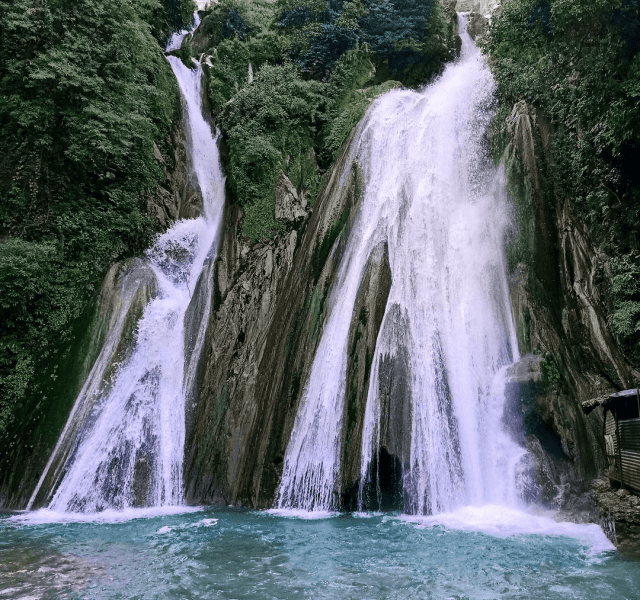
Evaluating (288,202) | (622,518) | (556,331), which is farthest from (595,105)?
(288,202)

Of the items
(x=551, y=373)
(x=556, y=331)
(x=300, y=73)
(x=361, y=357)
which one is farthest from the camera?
(x=300, y=73)

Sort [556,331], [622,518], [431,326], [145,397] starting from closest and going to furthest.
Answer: [622,518] → [556,331] → [431,326] → [145,397]

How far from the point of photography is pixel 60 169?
14992mm

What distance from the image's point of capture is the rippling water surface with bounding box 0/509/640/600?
5.95 metres

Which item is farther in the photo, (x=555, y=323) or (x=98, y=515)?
(x=555, y=323)

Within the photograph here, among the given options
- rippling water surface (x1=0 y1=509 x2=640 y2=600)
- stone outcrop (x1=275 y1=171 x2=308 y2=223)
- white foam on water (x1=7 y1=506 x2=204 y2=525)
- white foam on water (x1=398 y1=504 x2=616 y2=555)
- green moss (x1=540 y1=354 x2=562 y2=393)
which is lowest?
rippling water surface (x1=0 y1=509 x2=640 y2=600)

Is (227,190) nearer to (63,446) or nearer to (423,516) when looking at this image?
(63,446)

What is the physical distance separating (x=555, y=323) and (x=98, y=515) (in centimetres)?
1116

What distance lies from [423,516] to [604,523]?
10.4ft

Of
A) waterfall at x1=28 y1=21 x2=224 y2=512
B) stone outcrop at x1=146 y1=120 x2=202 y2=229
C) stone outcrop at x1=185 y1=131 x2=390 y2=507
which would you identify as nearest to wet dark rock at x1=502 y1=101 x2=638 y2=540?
stone outcrop at x1=185 y1=131 x2=390 y2=507

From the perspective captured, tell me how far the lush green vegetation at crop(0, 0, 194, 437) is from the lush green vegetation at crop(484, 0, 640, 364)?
37.2ft

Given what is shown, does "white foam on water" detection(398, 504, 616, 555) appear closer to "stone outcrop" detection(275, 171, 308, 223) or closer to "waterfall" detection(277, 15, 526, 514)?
"waterfall" detection(277, 15, 526, 514)

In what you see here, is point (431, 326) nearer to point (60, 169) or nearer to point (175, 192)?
point (175, 192)

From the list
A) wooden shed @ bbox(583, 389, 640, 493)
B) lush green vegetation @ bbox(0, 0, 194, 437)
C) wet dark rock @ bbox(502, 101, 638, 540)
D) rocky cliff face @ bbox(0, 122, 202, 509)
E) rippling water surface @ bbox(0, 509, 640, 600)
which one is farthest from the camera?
lush green vegetation @ bbox(0, 0, 194, 437)
